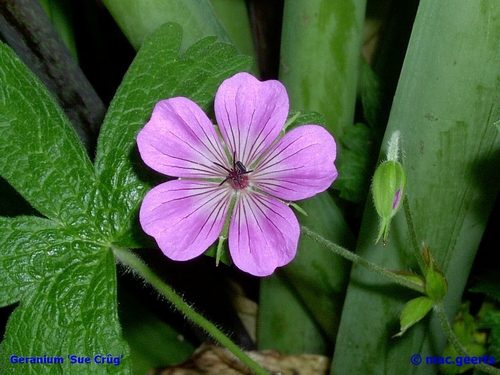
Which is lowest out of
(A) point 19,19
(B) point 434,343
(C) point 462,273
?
(B) point 434,343

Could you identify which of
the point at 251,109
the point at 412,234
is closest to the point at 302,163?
the point at 251,109

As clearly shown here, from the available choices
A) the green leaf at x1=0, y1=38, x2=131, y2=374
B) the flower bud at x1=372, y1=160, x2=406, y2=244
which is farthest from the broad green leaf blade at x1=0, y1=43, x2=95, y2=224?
the flower bud at x1=372, y1=160, x2=406, y2=244

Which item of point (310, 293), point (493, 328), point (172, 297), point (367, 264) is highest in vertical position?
point (172, 297)

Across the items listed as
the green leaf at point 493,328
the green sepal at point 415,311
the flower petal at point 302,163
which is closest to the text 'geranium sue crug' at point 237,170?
the flower petal at point 302,163

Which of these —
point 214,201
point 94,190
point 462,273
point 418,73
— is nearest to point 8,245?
point 94,190

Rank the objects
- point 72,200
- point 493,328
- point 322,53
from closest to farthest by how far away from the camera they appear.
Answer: point 72,200 → point 322,53 → point 493,328

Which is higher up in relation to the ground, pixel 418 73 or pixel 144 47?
pixel 144 47

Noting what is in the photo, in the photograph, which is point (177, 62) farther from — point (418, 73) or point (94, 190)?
point (418, 73)

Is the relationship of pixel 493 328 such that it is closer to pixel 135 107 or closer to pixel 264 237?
pixel 264 237
